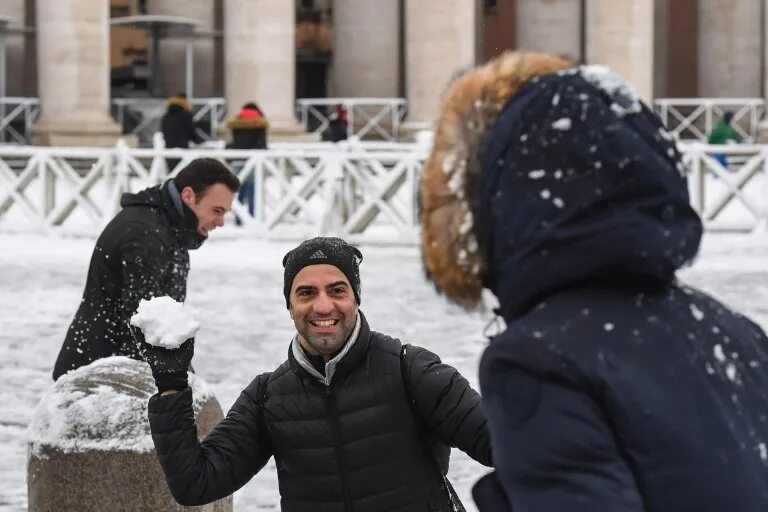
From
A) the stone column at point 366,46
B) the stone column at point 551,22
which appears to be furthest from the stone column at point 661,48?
the stone column at point 366,46

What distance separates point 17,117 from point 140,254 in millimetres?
30683

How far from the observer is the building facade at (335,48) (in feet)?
101

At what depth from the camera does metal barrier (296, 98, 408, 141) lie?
122ft

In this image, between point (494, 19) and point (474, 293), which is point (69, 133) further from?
point (474, 293)

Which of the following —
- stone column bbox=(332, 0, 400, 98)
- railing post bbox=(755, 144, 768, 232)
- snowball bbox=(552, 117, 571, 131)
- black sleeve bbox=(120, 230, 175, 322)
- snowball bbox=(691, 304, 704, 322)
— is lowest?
railing post bbox=(755, 144, 768, 232)

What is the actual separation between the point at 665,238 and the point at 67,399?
12.5 feet

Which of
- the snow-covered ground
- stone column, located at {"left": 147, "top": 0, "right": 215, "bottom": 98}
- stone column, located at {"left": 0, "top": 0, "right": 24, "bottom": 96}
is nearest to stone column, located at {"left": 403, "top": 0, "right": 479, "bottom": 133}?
stone column, located at {"left": 147, "top": 0, "right": 215, "bottom": 98}

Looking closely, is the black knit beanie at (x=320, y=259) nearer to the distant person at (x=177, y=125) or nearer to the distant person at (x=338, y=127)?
the distant person at (x=177, y=125)

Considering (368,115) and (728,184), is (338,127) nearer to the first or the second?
(368,115)

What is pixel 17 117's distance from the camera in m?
36.0

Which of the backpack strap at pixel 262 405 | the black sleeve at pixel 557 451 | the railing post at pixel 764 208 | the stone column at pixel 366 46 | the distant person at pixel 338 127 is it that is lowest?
the railing post at pixel 764 208

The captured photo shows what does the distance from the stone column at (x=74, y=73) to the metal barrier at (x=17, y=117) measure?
7.62ft

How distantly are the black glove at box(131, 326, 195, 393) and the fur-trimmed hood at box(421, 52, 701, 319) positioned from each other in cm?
153

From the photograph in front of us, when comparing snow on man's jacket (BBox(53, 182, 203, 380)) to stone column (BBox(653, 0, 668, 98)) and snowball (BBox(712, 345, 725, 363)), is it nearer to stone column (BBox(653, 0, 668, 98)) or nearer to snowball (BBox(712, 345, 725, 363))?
snowball (BBox(712, 345, 725, 363))
